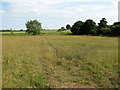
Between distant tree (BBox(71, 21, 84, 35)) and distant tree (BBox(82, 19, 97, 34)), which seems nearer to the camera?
distant tree (BBox(82, 19, 97, 34))

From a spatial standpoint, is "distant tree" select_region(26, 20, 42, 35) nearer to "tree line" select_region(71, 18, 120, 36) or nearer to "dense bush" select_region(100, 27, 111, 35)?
"tree line" select_region(71, 18, 120, 36)

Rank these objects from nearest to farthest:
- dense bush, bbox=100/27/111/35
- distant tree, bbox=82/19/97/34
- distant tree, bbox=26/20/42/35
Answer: dense bush, bbox=100/27/111/35 → distant tree, bbox=82/19/97/34 → distant tree, bbox=26/20/42/35

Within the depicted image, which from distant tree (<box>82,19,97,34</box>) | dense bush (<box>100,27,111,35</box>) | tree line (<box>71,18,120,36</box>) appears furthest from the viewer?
Answer: distant tree (<box>82,19,97,34</box>)

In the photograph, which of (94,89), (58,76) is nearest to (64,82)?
(58,76)

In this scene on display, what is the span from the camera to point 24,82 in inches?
197

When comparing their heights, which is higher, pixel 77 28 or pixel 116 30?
pixel 77 28

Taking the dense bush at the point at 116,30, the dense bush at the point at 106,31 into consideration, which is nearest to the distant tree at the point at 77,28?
the dense bush at the point at 106,31

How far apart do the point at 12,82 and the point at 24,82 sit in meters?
0.45

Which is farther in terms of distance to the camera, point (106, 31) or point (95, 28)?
point (95, 28)

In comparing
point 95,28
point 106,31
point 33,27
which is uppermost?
point 33,27

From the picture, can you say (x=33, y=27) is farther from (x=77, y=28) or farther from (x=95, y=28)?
(x=95, y=28)

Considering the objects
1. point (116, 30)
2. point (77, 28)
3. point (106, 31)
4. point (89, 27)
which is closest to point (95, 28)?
point (89, 27)

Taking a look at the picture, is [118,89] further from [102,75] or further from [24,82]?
[24,82]

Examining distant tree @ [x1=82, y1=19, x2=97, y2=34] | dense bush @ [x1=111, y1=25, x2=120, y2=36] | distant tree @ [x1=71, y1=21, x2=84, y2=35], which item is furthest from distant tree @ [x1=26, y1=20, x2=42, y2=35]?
dense bush @ [x1=111, y1=25, x2=120, y2=36]
